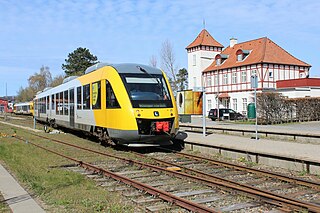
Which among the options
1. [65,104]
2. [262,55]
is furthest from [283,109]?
[65,104]

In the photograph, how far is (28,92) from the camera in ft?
347

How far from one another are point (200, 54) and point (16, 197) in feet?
175

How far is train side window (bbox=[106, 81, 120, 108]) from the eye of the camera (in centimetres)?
1332

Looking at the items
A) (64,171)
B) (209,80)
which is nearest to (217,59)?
(209,80)

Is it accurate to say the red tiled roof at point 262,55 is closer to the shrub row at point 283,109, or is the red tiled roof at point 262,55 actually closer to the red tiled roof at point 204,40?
the red tiled roof at point 204,40

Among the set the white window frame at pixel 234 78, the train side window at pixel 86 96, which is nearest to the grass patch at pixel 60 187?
the train side window at pixel 86 96

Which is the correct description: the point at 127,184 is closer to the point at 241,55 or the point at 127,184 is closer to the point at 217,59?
the point at 241,55

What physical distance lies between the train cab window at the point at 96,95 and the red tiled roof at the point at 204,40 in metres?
44.8

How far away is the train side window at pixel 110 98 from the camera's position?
524 inches

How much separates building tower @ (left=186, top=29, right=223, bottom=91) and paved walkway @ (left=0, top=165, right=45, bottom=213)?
165 ft

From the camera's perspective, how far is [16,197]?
24.0 ft

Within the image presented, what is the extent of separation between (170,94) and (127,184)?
229 inches

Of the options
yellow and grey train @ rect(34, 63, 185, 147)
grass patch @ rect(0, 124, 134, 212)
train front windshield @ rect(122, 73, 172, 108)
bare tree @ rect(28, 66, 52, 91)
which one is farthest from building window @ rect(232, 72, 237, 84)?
bare tree @ rect(28, 66, 52, 91)

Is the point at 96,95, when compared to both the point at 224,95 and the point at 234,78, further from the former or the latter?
the point at 224,95
